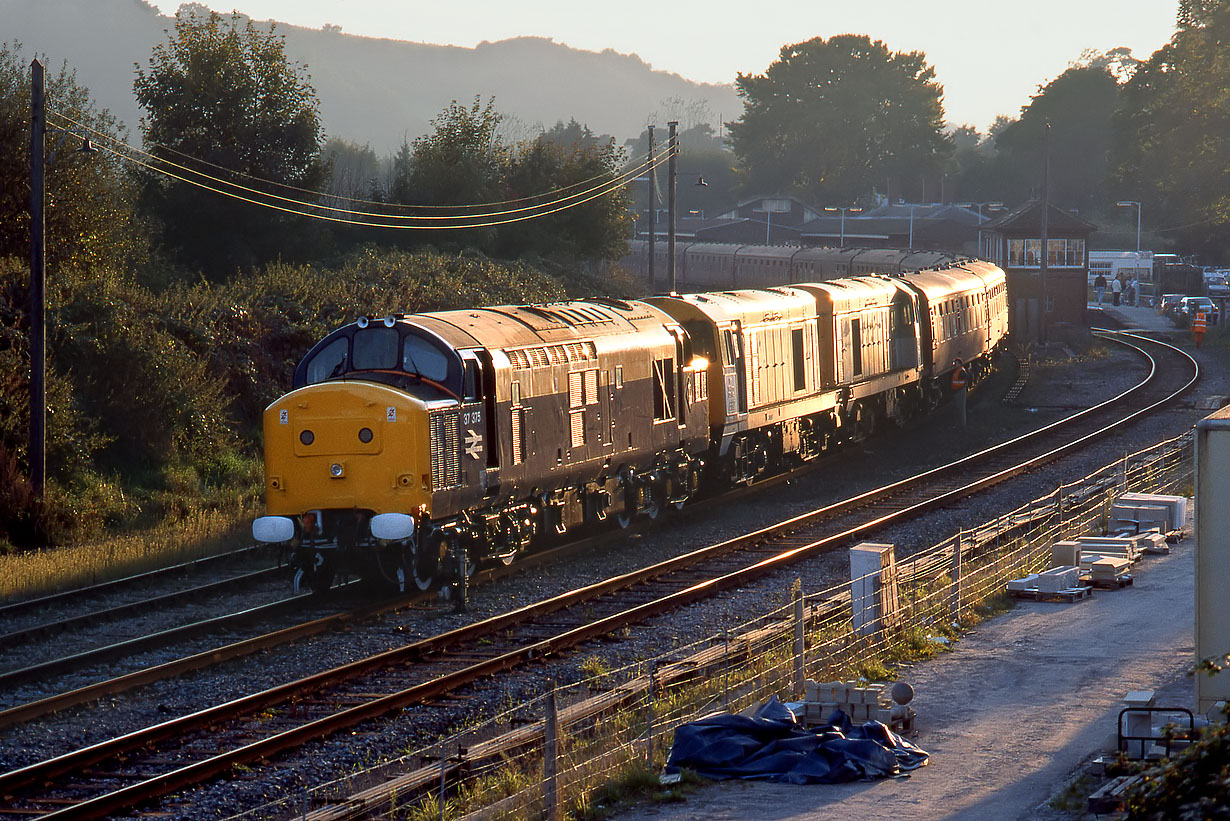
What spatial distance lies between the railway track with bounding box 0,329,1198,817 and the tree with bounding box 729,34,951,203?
360ft

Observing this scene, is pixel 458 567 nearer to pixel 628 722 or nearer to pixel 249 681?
pixel 249 681

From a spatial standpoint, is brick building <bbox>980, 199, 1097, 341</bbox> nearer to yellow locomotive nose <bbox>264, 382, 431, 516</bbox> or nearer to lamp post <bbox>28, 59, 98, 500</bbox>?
lamp post <bbox>28, 59, 98, 500</bbox>

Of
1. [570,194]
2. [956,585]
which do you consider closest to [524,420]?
[956,585]

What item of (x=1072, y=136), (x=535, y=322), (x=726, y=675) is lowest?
(x=726, y=675)

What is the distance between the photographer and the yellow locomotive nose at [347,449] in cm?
1767

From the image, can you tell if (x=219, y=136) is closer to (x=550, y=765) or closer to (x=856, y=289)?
(x=856, y=289)

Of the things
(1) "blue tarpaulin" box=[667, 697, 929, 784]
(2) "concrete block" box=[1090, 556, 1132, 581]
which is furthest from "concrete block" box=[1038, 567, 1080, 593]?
(1) "blue tarpaulin" box=[667, 697, 929, 784]

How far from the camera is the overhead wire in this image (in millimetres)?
43344

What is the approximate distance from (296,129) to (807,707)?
40003 mm

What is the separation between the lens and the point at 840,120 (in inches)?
5251

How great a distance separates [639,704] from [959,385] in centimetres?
3117

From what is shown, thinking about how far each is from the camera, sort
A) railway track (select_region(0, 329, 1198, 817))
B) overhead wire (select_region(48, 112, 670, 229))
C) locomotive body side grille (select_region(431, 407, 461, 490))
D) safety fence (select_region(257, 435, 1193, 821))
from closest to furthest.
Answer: safety fence (select_region(257, 435, 1193, 821)) → railway track (select_region(0, 329, 1198, 817)) → locomotive body side grille (select_region(431, 407, 461, 490)) → overhead wire (select_region(48, 112, 670, 229))

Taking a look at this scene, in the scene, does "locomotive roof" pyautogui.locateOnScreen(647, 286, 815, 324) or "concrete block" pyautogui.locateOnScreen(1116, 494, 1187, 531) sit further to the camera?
"locomotive roof" pyautogui.locateOnScreen(647, 286, 815, 324)

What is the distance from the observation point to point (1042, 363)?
5666 cm
